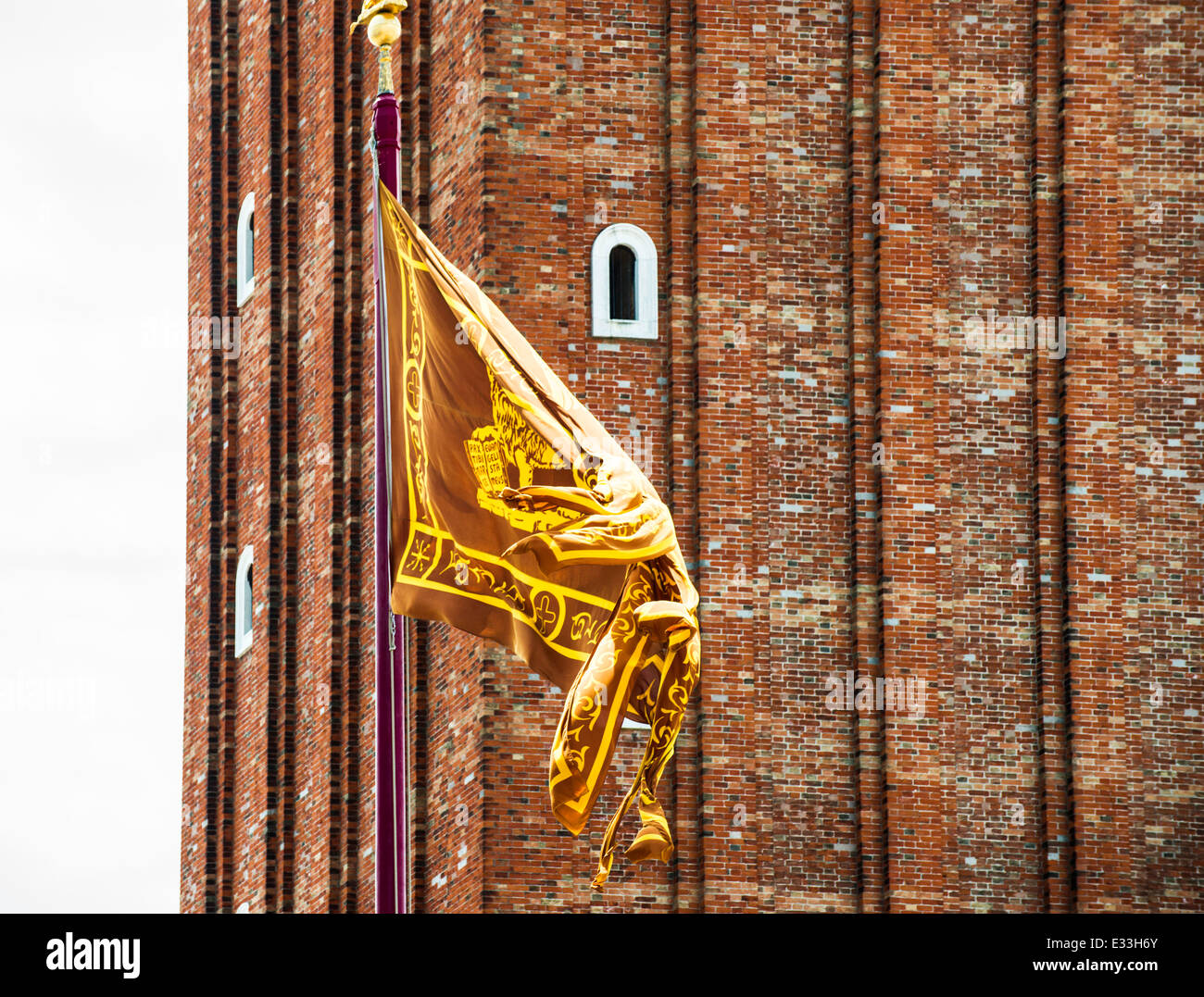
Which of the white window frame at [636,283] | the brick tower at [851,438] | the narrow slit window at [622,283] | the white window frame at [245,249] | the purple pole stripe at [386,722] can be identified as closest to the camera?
the purple pole stripe at [386,722]

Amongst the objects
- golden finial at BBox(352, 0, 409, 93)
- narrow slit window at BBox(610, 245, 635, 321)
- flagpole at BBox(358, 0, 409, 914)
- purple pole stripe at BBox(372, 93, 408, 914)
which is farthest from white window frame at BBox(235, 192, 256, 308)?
purple pole stripe at BBox(372, 93, 408, 914)

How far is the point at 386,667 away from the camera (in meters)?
21.3

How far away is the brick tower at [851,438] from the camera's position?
27812mm

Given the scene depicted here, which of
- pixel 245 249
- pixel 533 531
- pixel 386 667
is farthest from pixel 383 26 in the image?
pixel 245 249

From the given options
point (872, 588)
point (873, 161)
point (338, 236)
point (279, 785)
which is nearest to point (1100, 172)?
point (873, 161)

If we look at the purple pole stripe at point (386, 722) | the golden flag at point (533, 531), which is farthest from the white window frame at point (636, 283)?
the purple pole stripe at point (386, 722)

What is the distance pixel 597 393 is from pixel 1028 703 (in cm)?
441

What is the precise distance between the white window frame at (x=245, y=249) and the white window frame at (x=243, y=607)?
2615 mm

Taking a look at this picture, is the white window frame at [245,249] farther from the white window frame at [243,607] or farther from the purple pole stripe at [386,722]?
the purple pole stripe at [386,722]

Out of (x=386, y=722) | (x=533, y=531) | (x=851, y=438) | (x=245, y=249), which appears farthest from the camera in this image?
(x=245, y=249)

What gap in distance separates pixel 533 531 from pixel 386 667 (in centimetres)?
126

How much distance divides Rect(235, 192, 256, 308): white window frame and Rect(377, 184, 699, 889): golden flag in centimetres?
1189

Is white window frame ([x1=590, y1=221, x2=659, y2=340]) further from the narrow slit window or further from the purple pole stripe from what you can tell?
the purple pole stripe

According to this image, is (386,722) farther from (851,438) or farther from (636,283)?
(851,438)
